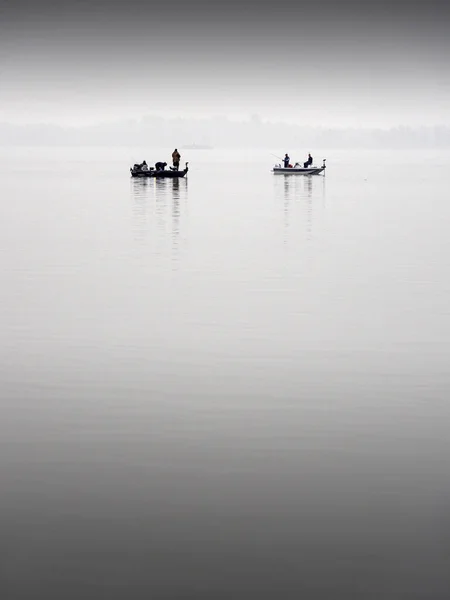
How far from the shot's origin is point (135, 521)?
912cm

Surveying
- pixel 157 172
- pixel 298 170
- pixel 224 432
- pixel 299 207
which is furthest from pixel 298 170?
pixel 224 432

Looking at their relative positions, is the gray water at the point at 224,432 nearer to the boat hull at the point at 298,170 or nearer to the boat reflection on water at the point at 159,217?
the boat reflection on water at the point at 159,217

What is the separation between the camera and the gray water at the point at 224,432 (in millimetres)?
8305

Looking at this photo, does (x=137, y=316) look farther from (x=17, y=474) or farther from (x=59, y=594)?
(x=59, y=594)

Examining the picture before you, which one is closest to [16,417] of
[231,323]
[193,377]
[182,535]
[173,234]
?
[193,377]

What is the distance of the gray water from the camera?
8305 mm

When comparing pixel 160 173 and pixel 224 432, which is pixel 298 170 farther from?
pixel 224 432

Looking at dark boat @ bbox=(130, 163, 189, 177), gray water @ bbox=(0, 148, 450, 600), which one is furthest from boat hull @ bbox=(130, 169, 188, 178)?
gray water @ bbox=(0, 148, 450, 600)

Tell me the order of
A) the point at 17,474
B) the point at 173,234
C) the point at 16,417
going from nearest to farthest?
the point at 17,474
the point at 16,417
the point at 173,234

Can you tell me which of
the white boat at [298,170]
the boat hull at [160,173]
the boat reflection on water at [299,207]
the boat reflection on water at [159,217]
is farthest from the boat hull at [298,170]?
the boat reflection on water at [159,217]

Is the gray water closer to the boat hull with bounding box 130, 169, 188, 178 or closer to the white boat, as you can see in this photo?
the boat hull with bounding box 130, 169, 188, 178

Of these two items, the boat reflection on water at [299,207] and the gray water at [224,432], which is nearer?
the gray water at [224,432]

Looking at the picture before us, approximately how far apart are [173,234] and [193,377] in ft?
74.9

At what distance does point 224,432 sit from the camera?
11.8m
